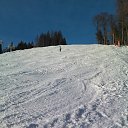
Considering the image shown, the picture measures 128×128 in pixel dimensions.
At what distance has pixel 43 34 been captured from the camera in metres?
80.3

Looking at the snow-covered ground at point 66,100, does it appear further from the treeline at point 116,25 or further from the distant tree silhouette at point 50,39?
the distant tree silhouette at point 50,39

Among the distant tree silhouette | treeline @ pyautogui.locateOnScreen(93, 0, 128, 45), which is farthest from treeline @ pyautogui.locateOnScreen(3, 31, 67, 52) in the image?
treeline @ pyautogui.locateOnScreen(93, 0, 128, 45)

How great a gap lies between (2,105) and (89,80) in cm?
477

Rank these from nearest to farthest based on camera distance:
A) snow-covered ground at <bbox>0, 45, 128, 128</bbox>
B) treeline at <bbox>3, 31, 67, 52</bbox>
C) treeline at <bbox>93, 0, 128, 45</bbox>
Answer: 1. snow-covered ground at <bbox>0, 45, 128, 128</bbox>
2. treeline at <bbox>93, 0, 128, 45</bbox>
3. treeline at <bbox>3, 31, 67, 52</bbox>

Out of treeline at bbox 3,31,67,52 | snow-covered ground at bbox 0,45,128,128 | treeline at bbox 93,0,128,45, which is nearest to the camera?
snow-covered ground at bbox 0,45,128,128

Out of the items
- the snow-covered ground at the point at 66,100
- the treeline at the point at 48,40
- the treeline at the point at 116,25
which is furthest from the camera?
Result: the treeline at the point at 48,40

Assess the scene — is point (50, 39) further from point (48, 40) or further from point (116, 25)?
point (116, 25)

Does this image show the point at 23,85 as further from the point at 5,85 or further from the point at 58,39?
Result: the point at 58,39

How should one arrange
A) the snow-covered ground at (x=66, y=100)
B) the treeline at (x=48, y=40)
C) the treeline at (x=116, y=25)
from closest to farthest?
the snow-covered ground at (x=66, y=100) → the treeline at (x=116, y=25) → the treeline at (x=48, y=40)

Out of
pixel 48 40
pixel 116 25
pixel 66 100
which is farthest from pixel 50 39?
pixel 66 100

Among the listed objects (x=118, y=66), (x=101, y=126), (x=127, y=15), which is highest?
(x=127, y=15)

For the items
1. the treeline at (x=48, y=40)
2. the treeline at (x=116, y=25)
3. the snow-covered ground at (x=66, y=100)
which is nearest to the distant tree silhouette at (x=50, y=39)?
the treeline at (x=48, y=40)

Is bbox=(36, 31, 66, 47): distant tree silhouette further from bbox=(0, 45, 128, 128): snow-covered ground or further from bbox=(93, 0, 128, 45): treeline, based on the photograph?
bbox=(0, 45, 128, 128): snow-covered ground

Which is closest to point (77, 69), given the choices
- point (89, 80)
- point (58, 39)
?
point (89, 80)
